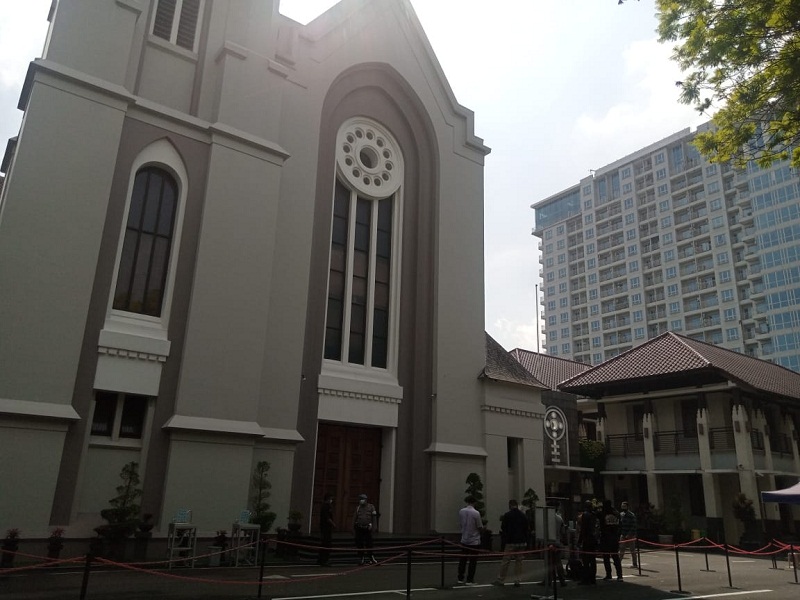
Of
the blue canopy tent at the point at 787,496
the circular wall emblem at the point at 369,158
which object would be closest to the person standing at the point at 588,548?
the blue canopy tent at the point at 787,496

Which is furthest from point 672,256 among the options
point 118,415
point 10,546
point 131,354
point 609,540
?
point 10,546

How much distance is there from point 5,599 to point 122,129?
411 inches

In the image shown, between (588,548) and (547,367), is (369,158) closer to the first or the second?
(588,548)

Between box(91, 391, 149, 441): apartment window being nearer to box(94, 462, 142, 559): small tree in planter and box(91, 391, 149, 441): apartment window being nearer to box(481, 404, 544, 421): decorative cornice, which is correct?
box(94, 462, 142, 559): small tree in planter

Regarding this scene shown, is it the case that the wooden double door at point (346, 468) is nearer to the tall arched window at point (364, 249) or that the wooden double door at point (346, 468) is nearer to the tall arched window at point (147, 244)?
the tall arched window at point (364, 249)

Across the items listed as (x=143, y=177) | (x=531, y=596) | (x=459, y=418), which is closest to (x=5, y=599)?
(x=531, y=596)

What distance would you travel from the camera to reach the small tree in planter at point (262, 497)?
1477cm

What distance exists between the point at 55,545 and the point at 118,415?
3008 mm

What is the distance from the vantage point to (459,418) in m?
20.4

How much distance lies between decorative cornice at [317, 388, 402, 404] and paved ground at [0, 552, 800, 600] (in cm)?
497

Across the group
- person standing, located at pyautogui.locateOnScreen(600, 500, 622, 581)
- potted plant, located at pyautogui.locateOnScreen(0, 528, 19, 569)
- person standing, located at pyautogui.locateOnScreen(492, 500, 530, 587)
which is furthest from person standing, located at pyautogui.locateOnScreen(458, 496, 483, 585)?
potted plant, located at pyautogui.locateOnScreen(0, 528, 19, 569)

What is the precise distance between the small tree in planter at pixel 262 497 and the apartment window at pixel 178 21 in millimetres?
11563

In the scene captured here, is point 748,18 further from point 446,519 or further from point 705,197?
point 705,197

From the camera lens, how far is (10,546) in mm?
11578
